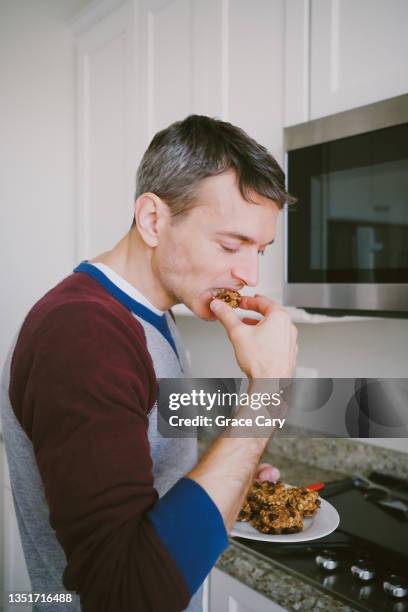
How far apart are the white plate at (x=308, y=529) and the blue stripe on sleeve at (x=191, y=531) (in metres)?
0.32

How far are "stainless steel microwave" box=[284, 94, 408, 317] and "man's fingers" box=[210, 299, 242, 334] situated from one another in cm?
40

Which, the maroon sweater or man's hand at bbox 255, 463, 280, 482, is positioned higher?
the maroon sweater

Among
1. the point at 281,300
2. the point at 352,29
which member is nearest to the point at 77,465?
the point at 281,300

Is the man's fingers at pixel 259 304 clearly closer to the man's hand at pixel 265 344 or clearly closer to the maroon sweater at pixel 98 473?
the man's hand at pixel 265 344

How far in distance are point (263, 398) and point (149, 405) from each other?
0.52 feet

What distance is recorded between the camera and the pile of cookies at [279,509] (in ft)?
3.24

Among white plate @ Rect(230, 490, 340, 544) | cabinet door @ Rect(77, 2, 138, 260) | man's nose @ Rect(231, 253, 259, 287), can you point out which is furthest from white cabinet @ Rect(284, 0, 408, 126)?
white plate @ Rect(230, 490, 340, 544)

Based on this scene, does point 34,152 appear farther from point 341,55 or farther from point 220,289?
point 220,289

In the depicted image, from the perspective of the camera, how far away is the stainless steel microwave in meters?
1.05

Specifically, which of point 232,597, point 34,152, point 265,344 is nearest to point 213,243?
point 265,344

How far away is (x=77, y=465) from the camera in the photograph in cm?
58

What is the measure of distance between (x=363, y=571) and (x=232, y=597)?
0.32 meters

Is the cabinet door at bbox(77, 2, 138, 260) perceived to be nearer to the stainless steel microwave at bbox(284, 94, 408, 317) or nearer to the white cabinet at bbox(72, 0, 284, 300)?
the white cabinet at bbox(72, 0, 284, 300)

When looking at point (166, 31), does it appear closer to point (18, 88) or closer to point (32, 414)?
point (18, 88)
